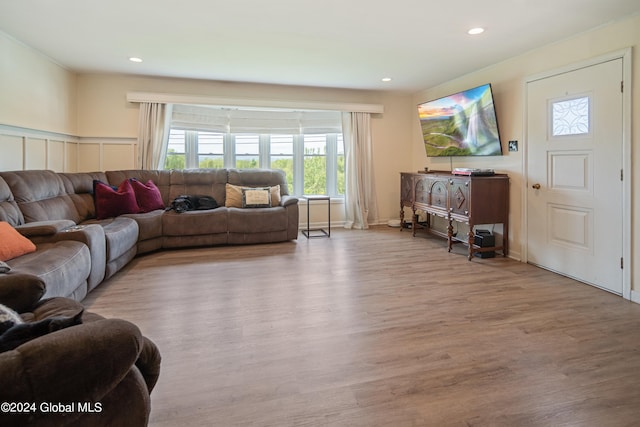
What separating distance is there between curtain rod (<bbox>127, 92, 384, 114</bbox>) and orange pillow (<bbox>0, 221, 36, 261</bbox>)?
126 inches

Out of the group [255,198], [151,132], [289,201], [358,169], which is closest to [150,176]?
[151,132]

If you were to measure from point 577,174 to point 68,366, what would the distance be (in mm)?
4089

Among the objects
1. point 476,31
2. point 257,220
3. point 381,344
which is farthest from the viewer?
point 257,220

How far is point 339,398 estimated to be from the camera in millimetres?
1723

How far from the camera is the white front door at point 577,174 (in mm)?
3139

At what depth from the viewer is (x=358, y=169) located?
20.5 feet

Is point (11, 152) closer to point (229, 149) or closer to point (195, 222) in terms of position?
point (195, 222)

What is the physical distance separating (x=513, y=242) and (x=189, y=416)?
401 centimetres

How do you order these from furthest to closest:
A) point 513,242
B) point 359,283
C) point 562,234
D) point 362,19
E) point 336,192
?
point 336,192 → point 513,242 → point 562,234 → point 359,283 → point 362,19

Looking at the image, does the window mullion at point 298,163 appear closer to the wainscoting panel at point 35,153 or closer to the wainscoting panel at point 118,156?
the wainscoting panel at point 118,156

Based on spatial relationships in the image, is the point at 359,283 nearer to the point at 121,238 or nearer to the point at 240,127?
the point at 121,238

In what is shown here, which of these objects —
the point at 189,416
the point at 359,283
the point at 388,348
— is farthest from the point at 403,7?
the point at 189,416

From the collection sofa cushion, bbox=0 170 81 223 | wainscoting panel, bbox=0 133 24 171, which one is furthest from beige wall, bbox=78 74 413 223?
sofa cushion, bbox=0 170 81 223

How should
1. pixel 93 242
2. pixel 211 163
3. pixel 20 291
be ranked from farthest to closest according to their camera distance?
pixel 211 163 → pixel 93 242 → pixel 20 291
